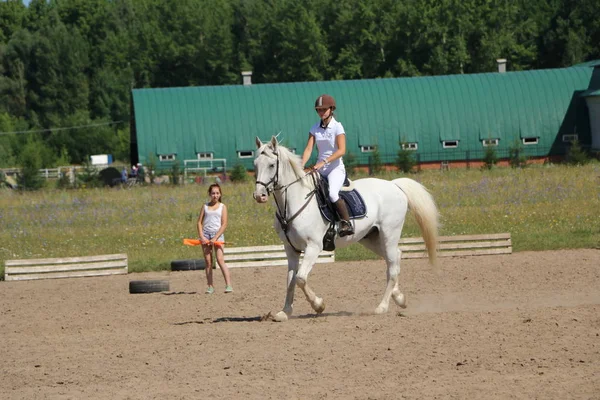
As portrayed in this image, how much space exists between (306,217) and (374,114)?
41.5 m

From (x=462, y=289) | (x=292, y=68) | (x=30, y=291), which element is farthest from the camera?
(x=292, y=68)

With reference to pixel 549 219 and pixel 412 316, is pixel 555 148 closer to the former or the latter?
pixel 549 219

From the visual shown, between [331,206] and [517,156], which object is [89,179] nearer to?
[517,156]

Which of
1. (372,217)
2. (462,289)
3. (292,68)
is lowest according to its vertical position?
(462,289)

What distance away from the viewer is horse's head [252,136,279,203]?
12375mm

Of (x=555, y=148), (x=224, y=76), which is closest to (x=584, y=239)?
(x=555, y=148)

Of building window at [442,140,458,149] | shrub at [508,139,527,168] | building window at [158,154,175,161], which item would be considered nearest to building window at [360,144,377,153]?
building window at [442,140,458,149]

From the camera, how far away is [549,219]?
2617 centimetres

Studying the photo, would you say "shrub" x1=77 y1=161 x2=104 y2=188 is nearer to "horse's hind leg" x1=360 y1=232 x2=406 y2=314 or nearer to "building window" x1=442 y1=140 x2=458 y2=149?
"building window" x1=442 y1=140 x2=458 y2=149

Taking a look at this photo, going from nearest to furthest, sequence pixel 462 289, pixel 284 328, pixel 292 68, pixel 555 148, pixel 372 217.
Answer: pixel 284 328 → pixel 372 217 → pixel 462 289 → pixel 555 148 → pixel 292 68

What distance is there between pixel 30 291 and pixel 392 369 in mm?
10592

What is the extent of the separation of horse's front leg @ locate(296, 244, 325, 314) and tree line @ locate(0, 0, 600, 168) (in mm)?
62985

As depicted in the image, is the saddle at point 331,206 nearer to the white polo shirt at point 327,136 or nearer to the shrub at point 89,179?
the white polo shirt at point 327,136

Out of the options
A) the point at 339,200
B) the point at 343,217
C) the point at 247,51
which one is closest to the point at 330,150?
the point at 339,200
